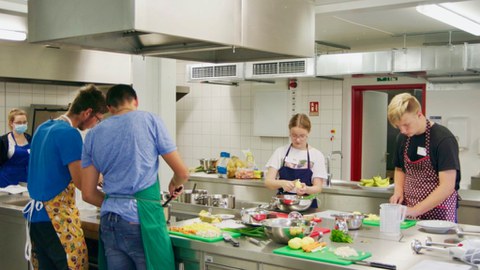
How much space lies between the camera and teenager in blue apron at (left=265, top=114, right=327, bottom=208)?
4.00 m

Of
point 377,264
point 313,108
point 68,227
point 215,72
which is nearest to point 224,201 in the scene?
point 68,227

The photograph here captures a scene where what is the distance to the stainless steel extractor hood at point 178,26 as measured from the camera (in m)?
2.53

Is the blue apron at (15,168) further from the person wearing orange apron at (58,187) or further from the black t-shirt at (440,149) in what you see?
the black t-shirt at (440,149)

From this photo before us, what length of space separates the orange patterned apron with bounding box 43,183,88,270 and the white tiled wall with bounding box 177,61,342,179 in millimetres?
4987

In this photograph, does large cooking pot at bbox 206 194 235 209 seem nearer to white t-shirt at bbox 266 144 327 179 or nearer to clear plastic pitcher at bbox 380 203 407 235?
white t-shirt at bbox 266 144 327 179

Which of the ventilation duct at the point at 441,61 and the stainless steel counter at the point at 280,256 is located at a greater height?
the ventilation duct at the point at 441,61

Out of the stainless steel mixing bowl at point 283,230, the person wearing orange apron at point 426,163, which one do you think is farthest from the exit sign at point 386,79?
the stainless steel mixing bowl at point 283,230

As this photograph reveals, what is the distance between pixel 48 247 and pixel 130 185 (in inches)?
28.6

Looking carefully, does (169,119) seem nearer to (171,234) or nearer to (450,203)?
(171,234)

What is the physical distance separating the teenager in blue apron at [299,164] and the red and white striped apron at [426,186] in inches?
28.2

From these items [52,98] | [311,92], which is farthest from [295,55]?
[52,98]

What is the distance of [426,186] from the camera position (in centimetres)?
339

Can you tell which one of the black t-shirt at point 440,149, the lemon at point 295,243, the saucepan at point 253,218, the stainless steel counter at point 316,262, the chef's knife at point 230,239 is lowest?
the stainless steel counter at point 316,262

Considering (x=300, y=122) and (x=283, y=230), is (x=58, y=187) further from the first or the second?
(x=300, y=122)
